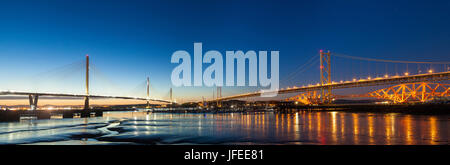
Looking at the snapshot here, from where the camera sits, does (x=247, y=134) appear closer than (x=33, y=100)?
Yes

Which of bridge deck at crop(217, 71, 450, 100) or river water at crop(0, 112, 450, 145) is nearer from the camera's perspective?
river water at crop(0, 112, 450, 145)

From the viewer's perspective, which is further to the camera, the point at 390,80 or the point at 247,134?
the point at 390,80

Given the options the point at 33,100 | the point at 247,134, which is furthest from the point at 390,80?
the point at 33,100

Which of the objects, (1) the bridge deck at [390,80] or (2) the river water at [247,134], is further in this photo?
(1) the bridge deck at [390,80]

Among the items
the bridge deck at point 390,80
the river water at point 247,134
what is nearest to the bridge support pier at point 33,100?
the river water at point 247,134

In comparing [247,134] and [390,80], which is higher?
[390,80]

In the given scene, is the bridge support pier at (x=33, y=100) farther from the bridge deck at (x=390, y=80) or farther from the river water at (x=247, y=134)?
the bridge deck at (x=390, y=80)

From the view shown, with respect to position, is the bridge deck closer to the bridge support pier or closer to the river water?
the river water

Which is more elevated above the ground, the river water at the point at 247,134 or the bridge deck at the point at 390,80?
the bridge deck at the point at 390,80

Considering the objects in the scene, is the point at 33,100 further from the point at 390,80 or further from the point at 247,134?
the point at 390,80

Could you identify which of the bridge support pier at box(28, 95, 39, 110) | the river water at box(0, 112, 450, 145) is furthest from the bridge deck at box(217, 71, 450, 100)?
the bridge support pier at box(28, 95, 39, 110)
